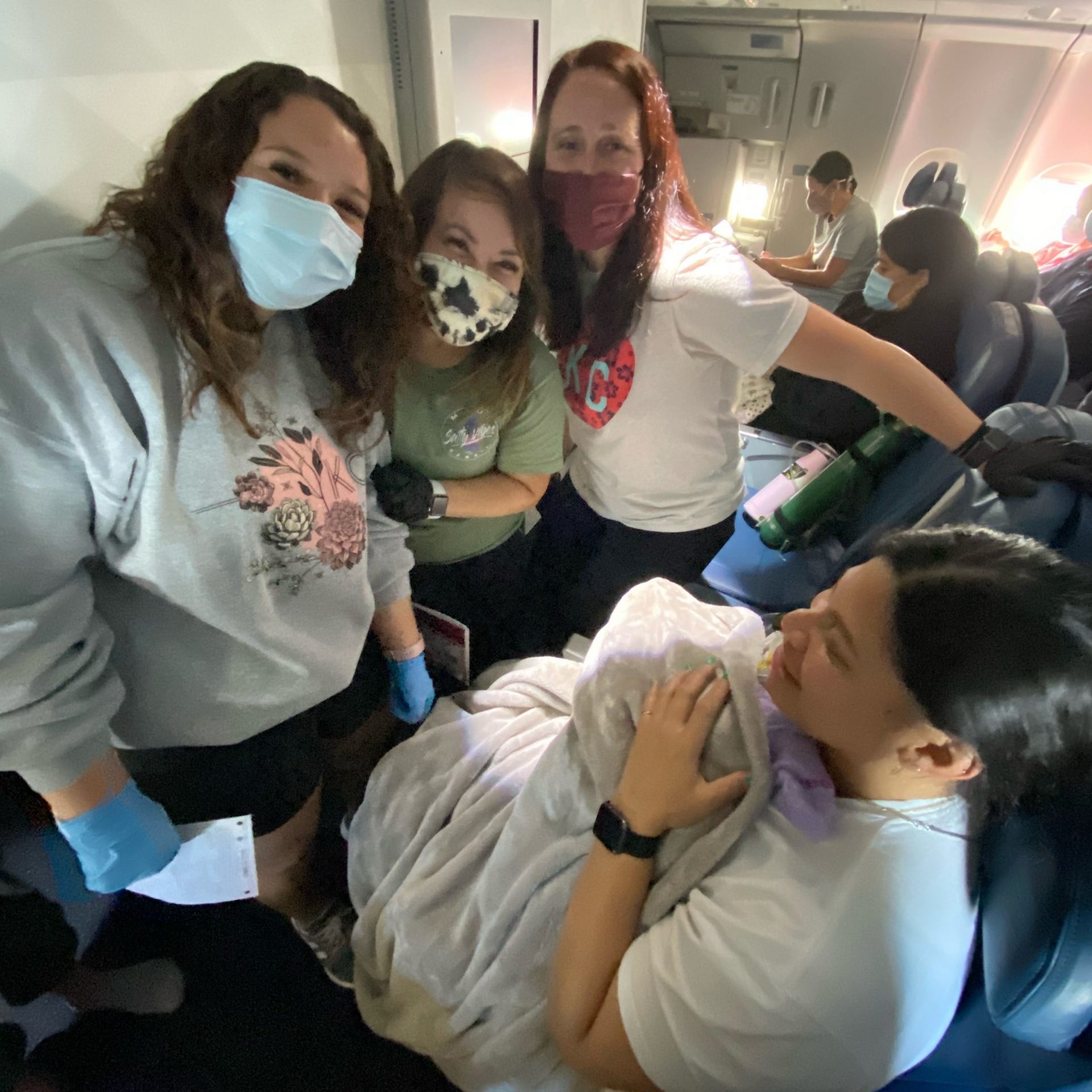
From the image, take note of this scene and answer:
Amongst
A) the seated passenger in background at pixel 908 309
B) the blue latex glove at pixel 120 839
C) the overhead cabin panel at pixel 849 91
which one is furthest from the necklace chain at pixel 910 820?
the overhead cabin panel at pixel 849 91

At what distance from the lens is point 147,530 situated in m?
0.80

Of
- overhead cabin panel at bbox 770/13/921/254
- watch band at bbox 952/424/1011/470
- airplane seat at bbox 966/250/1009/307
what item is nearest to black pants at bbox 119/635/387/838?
watch band at bbox 952/424/1011/470

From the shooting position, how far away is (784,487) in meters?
2.18

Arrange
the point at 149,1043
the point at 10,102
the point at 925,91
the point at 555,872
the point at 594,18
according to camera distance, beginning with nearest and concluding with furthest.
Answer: the point at 10,102 < the point at 555,872 < the point at 149,1043 < the point at 594,18 < the point at 925,91

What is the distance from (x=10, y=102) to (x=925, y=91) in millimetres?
4951

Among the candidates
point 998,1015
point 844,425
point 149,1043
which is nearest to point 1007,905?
point 998,1015

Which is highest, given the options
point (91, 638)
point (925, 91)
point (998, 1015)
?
point (925, 91)

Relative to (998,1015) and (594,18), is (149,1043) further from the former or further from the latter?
(594,18)

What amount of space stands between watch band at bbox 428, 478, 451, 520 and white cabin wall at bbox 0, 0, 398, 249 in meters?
0.65

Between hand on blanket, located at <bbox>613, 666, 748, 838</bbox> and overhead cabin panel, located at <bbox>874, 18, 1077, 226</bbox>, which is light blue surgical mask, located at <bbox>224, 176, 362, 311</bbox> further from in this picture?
overhead cabin panel, located at <bbox>874, 18, 1077, 226</bbox>

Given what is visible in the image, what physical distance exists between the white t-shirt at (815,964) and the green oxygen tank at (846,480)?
130 centimetres

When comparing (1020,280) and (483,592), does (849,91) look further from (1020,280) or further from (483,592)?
(483,592)

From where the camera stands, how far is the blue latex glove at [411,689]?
138 cm

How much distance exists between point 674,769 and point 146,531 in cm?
74
